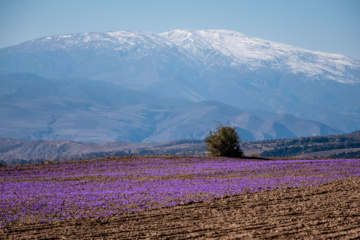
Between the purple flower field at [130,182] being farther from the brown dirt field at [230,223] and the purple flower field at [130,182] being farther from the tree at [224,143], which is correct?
the tree at [224,143]

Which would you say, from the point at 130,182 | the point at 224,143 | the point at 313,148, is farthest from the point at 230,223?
the point at 313,148

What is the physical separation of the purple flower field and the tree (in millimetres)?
4599

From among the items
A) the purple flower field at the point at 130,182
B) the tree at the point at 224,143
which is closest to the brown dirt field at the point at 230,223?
the purple flower field at the point at 130,182

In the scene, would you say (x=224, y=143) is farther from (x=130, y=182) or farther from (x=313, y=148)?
(x=313, y=148)

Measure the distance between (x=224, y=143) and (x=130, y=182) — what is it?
2094 cm

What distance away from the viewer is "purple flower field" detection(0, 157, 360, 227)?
869 inches

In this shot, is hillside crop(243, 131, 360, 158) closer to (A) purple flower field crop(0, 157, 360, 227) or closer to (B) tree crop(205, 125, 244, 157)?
(B) tree crop(205, 125, 244, 157)

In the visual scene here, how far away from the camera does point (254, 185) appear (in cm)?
2775

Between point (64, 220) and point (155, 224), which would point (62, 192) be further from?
point (155, 224)

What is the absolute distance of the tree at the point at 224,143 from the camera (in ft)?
164

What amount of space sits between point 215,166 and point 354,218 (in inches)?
839

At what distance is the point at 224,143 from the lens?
50.5m

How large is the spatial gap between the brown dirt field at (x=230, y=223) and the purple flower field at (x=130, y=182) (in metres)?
1.24

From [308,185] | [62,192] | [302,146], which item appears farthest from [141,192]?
[302,146]
